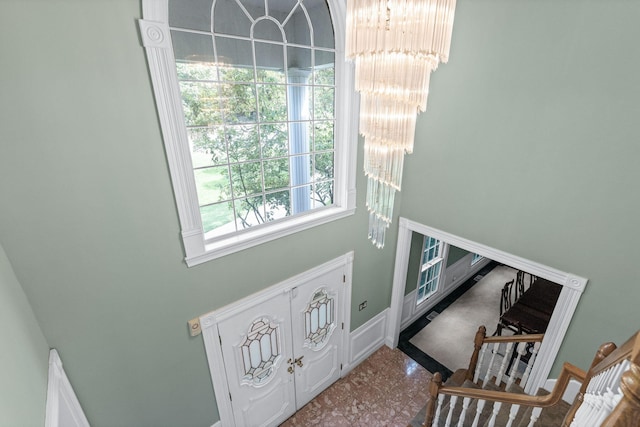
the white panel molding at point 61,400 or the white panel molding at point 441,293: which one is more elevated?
the white panel molding at point 61,400

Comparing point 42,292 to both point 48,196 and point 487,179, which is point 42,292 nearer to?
point 48,196

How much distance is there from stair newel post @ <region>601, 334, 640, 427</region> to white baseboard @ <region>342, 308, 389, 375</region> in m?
3.64

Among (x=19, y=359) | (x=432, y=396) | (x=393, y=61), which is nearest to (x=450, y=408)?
(x=432, y=396)

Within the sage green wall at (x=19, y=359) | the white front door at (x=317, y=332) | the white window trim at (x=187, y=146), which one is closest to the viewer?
the sage green wall at (x=19, y=359)

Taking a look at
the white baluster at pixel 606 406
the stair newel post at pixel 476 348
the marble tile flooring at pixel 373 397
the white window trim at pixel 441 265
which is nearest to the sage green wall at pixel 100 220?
the marble tile flooring at pixel 373 397

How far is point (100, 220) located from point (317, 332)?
2780 mm

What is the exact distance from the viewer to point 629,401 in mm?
883

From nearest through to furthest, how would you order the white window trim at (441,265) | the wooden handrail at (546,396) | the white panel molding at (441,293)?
the wooden handrail at (546,396) < the white panel molding at (441,293) < the white window trim at (441,265)

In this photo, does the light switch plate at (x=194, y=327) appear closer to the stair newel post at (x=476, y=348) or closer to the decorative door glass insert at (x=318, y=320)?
the decorative door glass insert at (x=318, y=320)

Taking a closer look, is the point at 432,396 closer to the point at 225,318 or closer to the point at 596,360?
the point at 596,360

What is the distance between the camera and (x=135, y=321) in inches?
92.4

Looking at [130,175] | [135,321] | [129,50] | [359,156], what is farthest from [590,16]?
[135,321]

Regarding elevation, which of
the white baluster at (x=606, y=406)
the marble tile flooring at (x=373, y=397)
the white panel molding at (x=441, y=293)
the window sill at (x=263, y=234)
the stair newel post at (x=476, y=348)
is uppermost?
the white baluster at (x=606, y=406)

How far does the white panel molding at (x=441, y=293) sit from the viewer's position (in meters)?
5.38
